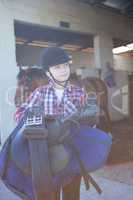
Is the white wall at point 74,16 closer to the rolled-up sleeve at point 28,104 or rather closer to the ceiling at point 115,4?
the ceiling at point 115,4

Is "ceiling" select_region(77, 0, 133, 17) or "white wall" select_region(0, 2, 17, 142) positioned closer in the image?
"white wall" select_region(0, 2, 17, 142)

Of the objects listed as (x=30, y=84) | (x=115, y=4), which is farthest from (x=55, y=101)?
(x=115, y=4)

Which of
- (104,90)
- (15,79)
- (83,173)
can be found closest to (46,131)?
(83,173)

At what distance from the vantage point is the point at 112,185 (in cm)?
236

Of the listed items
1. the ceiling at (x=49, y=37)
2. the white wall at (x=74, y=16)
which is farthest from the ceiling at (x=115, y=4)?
the ceiling at (x=49, y=37)

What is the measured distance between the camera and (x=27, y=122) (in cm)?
82

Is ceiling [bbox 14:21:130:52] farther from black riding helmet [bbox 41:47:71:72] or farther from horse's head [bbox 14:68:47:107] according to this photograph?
black riding helmet [bbox 41:47:71:72]

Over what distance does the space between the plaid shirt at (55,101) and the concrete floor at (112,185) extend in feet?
4.29

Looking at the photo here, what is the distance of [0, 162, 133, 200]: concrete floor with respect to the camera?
206 centimetres

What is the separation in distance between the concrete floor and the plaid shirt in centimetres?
131

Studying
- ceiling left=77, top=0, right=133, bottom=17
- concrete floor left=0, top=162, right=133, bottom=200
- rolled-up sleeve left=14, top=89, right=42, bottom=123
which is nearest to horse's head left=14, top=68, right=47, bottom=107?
rolled-up sleeve left=14, top=89, right=42, bottom=123

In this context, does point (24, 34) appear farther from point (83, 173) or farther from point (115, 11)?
point (83, 173)

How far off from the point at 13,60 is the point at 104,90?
7.50 feet

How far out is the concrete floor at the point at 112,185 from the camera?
6.76 ft
